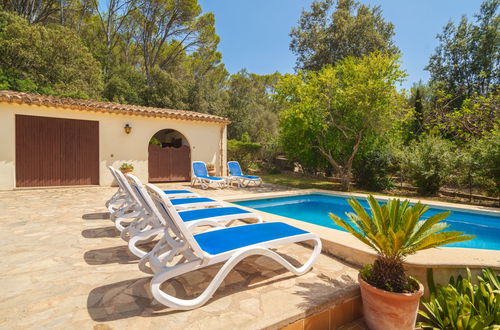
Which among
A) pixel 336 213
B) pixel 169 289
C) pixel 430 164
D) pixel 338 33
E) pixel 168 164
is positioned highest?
pixel 338 33

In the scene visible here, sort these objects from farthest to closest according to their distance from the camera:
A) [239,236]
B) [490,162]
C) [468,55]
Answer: [468,55], [490,162], [239,236]

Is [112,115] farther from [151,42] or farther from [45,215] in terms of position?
A: [151,42]

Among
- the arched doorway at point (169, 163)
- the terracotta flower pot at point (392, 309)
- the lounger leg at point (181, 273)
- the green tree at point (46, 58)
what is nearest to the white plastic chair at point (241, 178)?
the arched doorway at point (169, 163)

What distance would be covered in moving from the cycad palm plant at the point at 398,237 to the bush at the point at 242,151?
1586 cm

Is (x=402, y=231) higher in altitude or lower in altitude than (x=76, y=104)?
lower

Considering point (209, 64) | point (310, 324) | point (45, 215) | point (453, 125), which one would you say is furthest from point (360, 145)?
point (209, 64)

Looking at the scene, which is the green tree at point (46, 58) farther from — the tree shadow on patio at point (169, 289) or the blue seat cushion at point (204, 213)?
the tree shadow on patio at point (169, 289)

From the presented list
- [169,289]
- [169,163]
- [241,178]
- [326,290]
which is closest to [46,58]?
[169,163]

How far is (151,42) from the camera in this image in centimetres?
2439

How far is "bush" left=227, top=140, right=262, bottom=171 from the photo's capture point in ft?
59.5

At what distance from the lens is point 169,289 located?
2602mm

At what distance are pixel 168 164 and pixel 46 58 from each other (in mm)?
11587

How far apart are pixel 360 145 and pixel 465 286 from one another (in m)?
10.1

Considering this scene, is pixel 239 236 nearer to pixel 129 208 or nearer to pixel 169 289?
pixel 169 289
